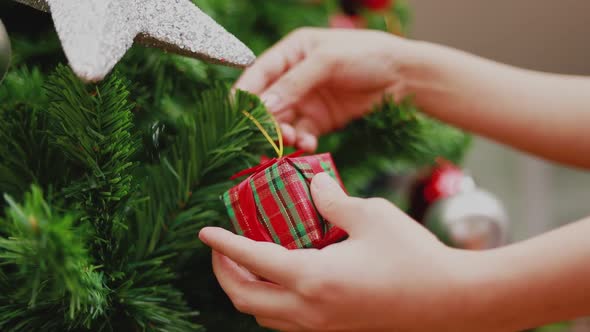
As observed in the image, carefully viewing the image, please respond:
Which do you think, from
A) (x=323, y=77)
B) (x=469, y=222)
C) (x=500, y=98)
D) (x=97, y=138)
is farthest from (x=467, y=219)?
(x=97, y=138)

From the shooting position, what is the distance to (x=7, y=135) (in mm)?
341

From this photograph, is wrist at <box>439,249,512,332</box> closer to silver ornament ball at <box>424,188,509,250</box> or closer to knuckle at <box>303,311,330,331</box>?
knuckle at <box>303,311,330,331</box>

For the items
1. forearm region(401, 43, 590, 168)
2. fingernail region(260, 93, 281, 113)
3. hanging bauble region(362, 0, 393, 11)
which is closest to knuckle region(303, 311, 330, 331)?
fingernail region(260, 93, 281, 113)

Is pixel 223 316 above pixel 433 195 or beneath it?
beneath

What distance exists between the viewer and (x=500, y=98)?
57cm

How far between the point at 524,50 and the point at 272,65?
1624 mm

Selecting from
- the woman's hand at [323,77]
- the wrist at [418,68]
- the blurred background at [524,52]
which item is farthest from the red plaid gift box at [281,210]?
the blurred background at [524,52]

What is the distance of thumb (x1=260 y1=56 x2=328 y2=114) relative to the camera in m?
0.50

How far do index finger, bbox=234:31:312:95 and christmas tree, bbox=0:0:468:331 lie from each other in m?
0.04

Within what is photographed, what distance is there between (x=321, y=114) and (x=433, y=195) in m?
0.28

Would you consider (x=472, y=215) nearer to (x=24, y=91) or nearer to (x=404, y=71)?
(x=404, y=71)

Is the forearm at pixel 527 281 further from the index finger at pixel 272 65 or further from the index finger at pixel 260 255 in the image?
the index finger at pixel 272 65

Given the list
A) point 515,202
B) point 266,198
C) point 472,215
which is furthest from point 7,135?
point 515,202

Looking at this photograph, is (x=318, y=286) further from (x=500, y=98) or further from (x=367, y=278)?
(x=500, y=98)
